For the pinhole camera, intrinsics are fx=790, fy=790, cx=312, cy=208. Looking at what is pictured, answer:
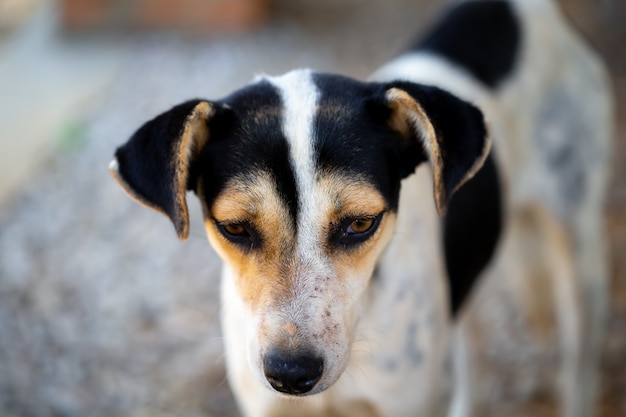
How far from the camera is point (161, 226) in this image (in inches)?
218

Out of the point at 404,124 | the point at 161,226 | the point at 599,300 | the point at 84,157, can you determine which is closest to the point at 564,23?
the point at 599,300

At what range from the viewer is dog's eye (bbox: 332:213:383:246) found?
246 centimetres

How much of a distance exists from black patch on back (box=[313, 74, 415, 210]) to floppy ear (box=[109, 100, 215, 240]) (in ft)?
1.24

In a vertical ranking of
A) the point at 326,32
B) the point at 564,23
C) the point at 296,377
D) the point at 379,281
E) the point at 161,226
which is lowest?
the point at 296,377

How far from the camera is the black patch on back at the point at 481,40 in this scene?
366 centimetres

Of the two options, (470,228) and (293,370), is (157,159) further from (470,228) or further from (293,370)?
(470,228)

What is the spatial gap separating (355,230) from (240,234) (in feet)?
1.19

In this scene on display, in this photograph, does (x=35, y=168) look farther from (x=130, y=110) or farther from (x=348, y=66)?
(x=348, y=66)

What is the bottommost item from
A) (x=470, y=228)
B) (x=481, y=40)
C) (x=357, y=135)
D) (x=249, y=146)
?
(x=249, y=146)

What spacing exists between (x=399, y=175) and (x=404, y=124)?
17 cm

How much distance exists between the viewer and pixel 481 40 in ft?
12.2

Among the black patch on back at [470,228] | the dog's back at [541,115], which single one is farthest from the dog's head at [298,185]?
the dog's back at [541,115]

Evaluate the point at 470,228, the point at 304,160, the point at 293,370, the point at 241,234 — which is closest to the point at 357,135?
the point at 304,160

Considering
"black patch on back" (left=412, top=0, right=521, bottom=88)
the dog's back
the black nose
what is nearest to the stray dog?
the black nose
